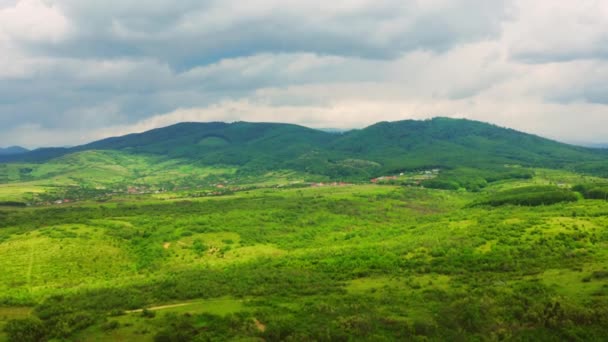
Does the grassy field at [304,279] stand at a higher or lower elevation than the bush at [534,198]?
lower

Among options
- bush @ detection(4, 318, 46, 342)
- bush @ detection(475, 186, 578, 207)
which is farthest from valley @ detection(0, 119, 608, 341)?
bush @ detection(475, 186, 578, 207)

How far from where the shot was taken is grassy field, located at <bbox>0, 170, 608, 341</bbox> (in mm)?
39719

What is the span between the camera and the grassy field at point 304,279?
1564 inches

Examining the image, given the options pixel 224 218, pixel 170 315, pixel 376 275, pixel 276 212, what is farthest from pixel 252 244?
pixel 170 315

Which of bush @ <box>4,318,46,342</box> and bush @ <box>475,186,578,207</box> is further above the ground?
bush @ <box>475,186,578,207</box>

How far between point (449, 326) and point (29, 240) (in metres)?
86.8

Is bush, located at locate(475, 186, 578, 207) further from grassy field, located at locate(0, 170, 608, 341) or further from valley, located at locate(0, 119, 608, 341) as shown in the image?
grassy field, located at locate(0, 170, 608, 341)

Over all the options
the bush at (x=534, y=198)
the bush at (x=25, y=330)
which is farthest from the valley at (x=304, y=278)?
the bush at (x=534, y=198)

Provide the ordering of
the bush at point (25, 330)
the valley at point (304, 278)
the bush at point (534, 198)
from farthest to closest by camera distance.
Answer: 1. the bush at point (534, 198)
2. the valley at point (304, 278)
3. the bush at point (25, 330)

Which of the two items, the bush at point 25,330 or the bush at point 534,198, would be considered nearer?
the bush at point 25,330

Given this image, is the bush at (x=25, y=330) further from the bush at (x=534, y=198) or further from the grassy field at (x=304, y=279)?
the bush at (x=534, y=198)

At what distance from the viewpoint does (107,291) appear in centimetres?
5816

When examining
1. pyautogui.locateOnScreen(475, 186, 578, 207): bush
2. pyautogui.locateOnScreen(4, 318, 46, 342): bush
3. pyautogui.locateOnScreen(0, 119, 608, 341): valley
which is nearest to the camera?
pyautogui.locateOnScreen(4, 318, 46, 342): bush

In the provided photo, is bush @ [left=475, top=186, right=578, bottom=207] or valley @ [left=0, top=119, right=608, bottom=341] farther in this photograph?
bush @ [left=475, top=186, right=578, bottom=207]
